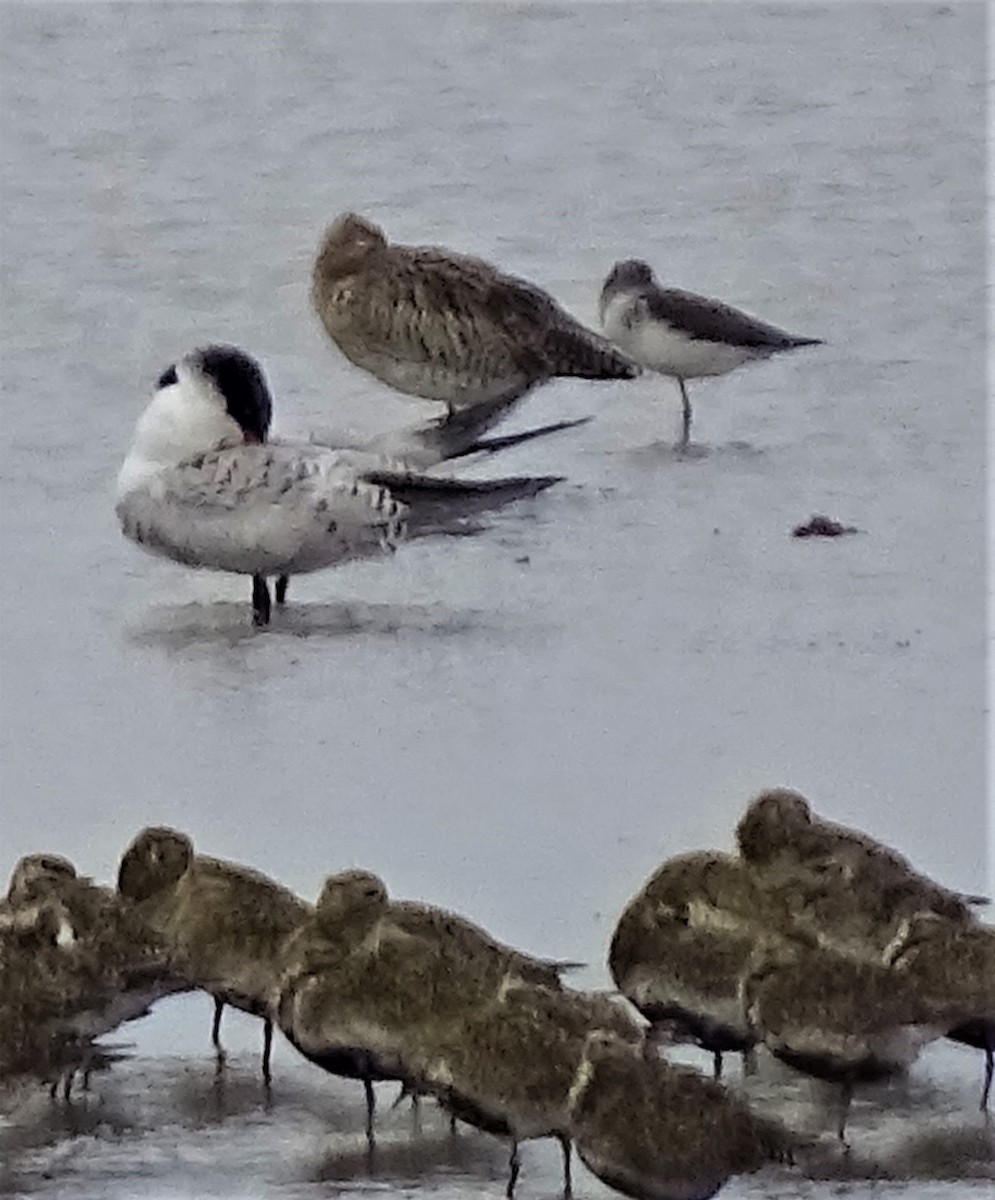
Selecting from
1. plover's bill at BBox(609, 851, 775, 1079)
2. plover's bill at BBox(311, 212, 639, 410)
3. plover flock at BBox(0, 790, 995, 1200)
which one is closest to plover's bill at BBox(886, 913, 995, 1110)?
plover flock at BBox(0, 790, 995, 1200)

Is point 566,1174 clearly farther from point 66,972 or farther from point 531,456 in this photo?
point 531,456

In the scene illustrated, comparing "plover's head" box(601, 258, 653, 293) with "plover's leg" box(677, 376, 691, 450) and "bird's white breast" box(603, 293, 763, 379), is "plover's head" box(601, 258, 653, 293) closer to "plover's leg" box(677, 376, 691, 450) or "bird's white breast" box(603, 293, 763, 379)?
"bird's white breast" box(603, 293, 763, 379)

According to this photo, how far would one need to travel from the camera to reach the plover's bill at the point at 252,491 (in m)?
2.66

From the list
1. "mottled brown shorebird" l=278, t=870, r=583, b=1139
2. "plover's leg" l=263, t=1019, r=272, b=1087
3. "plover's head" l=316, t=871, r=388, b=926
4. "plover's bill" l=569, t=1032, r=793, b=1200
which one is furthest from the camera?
"plover's leg" l=263, t=1019, r=272, b=1087

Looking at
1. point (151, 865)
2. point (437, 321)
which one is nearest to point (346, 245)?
point (437, 321)

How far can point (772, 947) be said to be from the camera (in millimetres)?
2316

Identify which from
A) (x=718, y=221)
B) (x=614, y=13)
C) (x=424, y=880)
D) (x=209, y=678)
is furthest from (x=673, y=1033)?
(x=614, y=13)

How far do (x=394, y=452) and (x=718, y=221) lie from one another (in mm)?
390

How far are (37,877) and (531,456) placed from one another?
0.67m

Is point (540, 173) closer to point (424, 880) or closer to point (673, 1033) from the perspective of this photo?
point (424, 880)

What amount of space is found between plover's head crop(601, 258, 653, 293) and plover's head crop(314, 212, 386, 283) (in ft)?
0.74

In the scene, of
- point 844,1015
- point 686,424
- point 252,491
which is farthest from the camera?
point 686,424

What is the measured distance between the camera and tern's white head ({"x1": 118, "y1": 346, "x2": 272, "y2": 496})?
268cm

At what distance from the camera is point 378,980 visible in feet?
7.37
